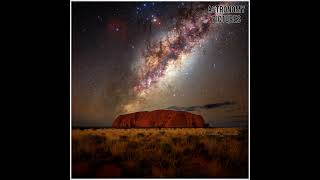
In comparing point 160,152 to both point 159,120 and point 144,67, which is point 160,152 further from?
point 144,67

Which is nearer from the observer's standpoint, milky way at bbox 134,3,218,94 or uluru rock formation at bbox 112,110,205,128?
uluru rock formation at bbox 112,110,205,128

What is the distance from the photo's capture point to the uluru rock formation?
382 centimetres

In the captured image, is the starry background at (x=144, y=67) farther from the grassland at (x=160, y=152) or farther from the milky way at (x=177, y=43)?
the grassland at (x=160, y=152)

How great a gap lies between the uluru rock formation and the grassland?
62 millimetres

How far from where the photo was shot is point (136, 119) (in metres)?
3.87

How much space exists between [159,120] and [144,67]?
0.54 metres

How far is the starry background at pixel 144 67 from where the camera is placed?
12.7ft

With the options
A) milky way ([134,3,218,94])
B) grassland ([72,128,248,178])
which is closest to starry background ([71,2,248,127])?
milky way ([134,3,218,94])

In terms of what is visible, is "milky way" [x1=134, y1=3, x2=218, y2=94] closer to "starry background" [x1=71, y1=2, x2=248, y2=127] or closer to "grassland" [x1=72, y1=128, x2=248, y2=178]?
"starry background" [x1=71, y1=2, x2=248, y2=127]

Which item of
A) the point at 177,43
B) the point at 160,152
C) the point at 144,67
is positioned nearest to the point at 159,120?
the point at 160,152
